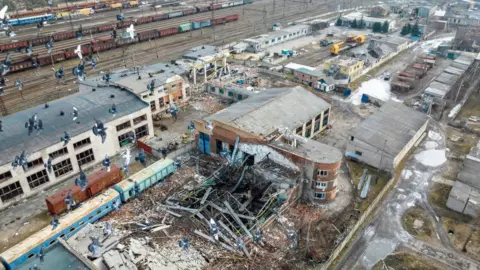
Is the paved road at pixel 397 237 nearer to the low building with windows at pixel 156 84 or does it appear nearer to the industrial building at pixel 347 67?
the industrial building at pixel 347 67

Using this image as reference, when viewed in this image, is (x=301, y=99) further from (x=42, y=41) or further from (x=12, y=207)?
(x=42, y=41)

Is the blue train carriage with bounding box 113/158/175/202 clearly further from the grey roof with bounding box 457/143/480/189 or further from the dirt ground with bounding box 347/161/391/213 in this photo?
the grey roof with bounding box 457/143/480/189

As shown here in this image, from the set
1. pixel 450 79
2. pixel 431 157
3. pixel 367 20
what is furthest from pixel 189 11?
pixel 431 157

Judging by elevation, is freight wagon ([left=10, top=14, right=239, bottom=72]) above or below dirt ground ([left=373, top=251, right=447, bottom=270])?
above

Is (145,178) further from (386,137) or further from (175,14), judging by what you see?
(175,14)

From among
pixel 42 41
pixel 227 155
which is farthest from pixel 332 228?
pixel 42 41

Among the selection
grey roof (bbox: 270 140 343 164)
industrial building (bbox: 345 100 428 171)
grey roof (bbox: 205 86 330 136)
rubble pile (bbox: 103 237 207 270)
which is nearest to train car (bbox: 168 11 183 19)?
grey roof (bbox: 205 86 330 136)
